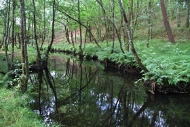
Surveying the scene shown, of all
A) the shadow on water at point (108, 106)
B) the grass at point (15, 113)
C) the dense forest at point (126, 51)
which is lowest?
the shadow on water at point (108, 106)

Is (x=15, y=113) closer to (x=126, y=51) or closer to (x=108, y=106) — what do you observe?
(x=108, y=106)

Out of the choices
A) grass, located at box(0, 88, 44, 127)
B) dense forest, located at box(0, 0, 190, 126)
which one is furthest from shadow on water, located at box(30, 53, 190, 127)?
dense forest, located at box(0, 0, 190, 126)

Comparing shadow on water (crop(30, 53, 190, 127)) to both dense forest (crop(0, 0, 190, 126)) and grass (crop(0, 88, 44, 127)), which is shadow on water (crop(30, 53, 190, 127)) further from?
dense forest (crop(0, 0, 190, 126))

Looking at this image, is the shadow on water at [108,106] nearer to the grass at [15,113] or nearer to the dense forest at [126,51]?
the grass at [15,113]

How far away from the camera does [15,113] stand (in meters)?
5.94

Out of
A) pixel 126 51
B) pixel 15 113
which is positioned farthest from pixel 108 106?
pixel 126 51

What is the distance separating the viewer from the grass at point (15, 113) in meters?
5.25

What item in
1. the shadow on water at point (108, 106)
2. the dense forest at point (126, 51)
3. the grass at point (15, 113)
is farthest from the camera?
the dense forest at point (126, 51)

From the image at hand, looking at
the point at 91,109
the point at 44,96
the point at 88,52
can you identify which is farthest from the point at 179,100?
the point at 88,52

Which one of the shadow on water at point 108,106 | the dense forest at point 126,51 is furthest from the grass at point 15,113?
the dense forest at point 126,51

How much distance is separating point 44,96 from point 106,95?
3.08 metres

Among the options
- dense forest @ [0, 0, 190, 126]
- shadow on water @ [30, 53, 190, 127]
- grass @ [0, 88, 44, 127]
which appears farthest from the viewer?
dense forest @ [0, 0, 190, 126]

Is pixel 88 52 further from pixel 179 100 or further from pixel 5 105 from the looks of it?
pixel 5 105

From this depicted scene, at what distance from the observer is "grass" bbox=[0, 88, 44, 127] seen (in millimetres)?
5249
